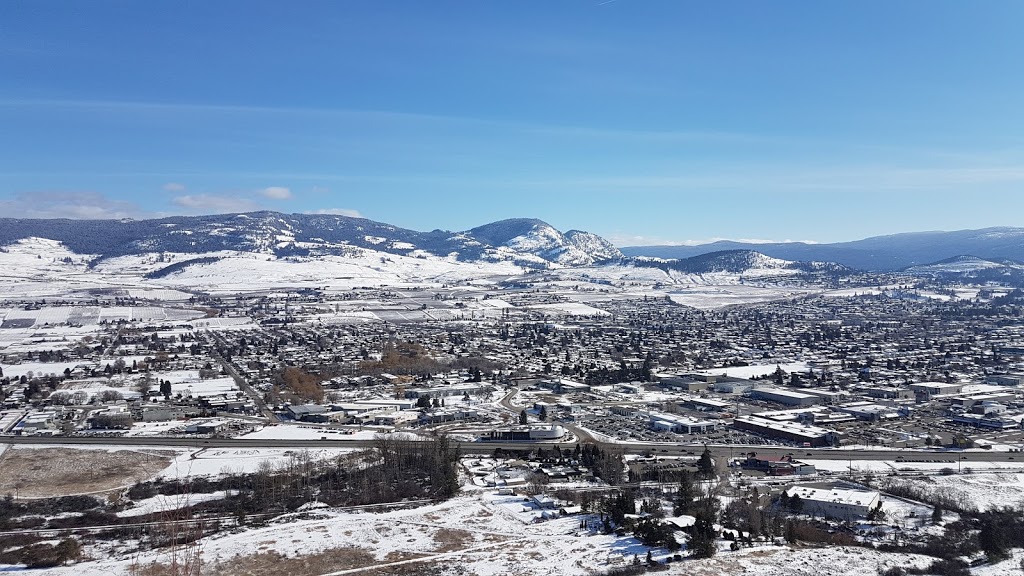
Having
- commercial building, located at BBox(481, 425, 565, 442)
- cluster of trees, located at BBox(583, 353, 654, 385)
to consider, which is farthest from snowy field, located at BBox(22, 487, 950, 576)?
cluster of trees, located at BBox(583, 353, 654, 385)

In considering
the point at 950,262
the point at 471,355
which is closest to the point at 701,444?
the point at 471,355

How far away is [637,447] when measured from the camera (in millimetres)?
26938

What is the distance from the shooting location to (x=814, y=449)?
26922 millimetres

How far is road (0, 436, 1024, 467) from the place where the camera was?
1006 inches

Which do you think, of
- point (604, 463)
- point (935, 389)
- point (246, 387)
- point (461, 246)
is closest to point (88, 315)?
point (246, 387)

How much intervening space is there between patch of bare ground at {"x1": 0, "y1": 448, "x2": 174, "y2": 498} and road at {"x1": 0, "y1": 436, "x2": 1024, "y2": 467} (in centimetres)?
133

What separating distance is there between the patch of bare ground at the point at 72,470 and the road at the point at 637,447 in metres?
1.33

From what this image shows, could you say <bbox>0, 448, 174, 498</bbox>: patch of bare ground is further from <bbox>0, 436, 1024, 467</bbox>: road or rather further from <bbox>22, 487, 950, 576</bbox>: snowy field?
<bbox>22, 487, 950, 576</bbox>: snowy field

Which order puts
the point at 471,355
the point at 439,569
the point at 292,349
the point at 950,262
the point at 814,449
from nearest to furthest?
the point at 439,569
the point at 814,449
the point at 471,355
the point at 292,349
the point at 950,262

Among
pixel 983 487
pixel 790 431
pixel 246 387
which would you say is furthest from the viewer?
pixel 246 387

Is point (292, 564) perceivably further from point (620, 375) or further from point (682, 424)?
point (620, 375)

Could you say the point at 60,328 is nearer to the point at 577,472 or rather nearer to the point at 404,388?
the point at 404,388

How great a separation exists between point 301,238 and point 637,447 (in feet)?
450

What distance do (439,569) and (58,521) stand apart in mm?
9669
